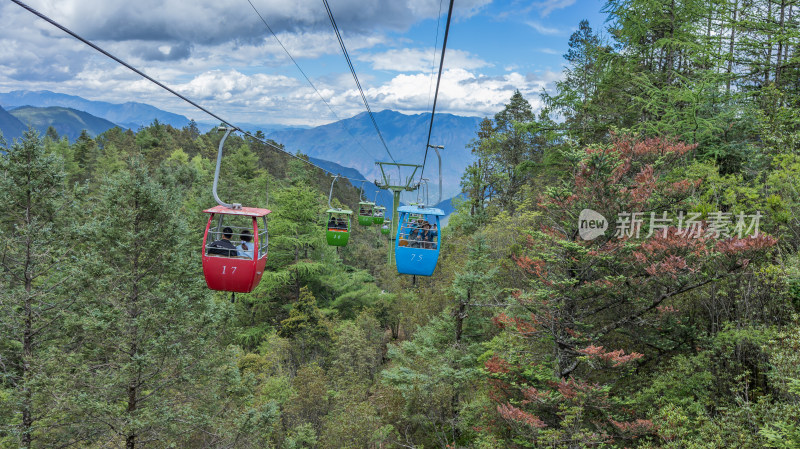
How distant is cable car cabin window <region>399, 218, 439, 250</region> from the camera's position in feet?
38.9

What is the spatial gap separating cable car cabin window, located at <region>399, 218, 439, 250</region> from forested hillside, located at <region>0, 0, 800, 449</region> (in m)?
2.88

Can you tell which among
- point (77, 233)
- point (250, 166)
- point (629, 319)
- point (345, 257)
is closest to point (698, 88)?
point (629, 319)

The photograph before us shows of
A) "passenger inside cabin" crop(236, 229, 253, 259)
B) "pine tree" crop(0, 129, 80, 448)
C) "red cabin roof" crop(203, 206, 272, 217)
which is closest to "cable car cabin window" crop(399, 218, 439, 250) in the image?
"passenger inside cabin" crop(236, 229, 253, 259)

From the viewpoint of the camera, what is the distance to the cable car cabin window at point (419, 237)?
11867 mm

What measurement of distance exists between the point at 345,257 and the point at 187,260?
31143mm

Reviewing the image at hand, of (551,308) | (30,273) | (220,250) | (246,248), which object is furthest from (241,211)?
(30,273)

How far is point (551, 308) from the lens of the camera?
10586 mm

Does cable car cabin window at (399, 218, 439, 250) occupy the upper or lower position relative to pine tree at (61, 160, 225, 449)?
upper

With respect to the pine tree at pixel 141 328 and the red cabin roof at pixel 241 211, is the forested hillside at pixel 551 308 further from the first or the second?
the red cabin roof at pixel 241 211

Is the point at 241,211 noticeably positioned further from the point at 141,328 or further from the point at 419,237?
the point at 141,328

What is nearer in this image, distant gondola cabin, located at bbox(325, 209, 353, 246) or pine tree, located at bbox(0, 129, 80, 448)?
pine tree, located at bbox(0, 129, 80, 448)

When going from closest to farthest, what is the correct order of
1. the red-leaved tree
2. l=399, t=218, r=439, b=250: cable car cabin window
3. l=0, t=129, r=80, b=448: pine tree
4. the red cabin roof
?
the red cabin roof → the red-leaved tree → l=399, t=218, r=439, b=250: cable car cabin window → l=0, t=129, r=80, b=448: pine tree

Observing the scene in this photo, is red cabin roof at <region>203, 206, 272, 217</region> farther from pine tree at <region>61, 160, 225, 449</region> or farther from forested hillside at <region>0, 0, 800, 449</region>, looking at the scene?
pine tree at <region>61, 160, 225, 449</region>

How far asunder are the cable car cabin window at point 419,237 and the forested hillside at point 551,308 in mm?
2879
